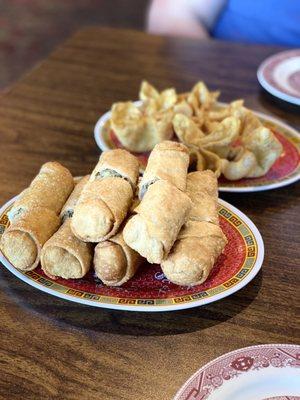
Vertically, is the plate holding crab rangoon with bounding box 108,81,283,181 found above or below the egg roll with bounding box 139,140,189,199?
below

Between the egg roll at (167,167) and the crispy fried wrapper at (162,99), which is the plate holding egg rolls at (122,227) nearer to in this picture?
the egg roll at (167,167)

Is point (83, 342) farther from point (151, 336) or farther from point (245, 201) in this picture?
point (245, 201)

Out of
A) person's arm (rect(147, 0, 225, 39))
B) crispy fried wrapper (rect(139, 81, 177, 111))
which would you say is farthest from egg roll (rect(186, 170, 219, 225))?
person's arm (rect(147, 0, 225, 39))

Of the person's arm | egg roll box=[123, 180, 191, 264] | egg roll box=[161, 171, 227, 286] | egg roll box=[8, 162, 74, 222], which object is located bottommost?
the person's arm

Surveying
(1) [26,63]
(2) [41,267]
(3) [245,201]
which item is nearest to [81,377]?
(2) [41,267]

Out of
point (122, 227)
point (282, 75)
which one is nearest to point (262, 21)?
point (282, 75)

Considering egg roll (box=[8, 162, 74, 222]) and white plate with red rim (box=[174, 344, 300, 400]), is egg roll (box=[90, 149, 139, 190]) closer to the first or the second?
egg roll (box=[8, 162, 74, 222])

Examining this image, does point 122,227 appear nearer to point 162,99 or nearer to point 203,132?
point 203,132
